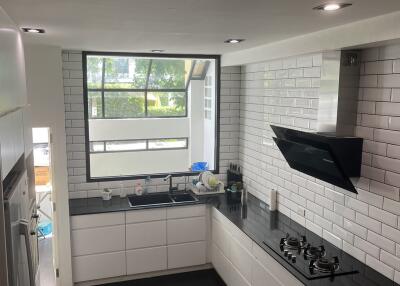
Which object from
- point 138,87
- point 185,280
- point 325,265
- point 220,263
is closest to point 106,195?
point 185,280

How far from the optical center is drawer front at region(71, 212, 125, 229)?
4.16m

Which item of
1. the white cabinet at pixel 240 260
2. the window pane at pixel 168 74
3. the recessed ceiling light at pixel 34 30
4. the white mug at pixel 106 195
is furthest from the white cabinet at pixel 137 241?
the window pane at pixel 168 74

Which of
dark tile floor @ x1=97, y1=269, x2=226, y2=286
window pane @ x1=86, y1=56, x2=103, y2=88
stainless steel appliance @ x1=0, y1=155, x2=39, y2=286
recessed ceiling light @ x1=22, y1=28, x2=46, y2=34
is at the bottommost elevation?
dark tile floor @ x1=97, y1=269, x2=226, y2=286

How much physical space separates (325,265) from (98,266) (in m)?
2.51

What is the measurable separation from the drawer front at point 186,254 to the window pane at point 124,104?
329 centimetres

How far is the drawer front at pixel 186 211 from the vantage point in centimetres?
440

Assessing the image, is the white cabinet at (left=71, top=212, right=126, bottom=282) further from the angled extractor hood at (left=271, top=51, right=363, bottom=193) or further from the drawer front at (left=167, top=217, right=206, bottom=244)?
the angled extractor hood at (left=271, top=51, right=363, bottom=193)

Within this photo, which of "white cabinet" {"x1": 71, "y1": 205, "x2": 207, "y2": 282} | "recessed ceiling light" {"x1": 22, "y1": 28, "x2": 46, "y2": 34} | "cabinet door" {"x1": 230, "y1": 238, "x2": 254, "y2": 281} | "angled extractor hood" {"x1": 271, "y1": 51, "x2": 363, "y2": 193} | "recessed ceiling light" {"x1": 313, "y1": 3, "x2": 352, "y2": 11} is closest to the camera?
"recessed ceiling light" {"x1": 313, "y1": 3, "x2": 352, "y2": 11}

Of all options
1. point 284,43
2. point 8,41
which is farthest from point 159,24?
point 284,43

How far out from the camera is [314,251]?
120 inches

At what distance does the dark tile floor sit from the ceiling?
8.59 ft

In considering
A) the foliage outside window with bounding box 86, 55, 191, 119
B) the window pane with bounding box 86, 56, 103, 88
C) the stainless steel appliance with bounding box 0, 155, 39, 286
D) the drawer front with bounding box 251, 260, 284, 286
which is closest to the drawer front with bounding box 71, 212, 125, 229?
the drawer front with bounding box 251, 260, 284, 286

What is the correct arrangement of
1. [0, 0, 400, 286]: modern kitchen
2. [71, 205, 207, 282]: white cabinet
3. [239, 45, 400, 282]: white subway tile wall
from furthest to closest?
1. [71, 205, 207, 282]: white cabinet
2. [239, 45, 400, 282]: white subway tile wall
3. [0, 0, 400, 286]: modern kitchen

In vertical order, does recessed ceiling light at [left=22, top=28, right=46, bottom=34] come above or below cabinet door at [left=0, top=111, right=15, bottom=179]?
above
